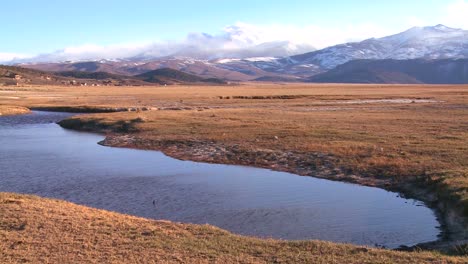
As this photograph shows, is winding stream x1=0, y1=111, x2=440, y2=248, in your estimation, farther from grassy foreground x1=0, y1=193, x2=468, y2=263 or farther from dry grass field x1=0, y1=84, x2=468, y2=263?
grassy foreground x1=0, y1=193, x2=468, y2=263

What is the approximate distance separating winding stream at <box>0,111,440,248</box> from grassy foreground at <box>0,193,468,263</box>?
3451 mm

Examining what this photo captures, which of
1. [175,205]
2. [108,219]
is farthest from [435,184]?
[108,219]

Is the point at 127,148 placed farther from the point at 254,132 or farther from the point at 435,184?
the point at 435,184

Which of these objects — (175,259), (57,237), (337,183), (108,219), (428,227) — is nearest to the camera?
(175,259)

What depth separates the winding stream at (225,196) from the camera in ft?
66.2

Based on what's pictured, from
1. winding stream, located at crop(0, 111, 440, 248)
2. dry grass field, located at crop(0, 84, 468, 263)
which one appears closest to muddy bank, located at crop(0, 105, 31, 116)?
dry grass field, located at crop(0, 84, 468, 263)

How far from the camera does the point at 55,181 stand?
29.4 metres

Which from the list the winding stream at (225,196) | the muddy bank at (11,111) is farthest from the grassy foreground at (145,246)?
the muddy bank at (11,111)

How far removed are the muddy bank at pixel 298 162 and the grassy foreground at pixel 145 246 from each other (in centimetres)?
415

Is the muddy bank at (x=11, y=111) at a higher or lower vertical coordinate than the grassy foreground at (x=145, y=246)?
lower

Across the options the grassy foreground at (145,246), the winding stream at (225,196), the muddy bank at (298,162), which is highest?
the grassy foreground at (145,246)

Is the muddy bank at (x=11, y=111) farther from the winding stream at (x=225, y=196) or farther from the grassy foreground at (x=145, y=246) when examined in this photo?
the grassy foreground at (x=145, y=246)

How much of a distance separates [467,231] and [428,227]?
1745 millimetres

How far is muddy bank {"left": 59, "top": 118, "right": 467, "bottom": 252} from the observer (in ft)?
67.3
